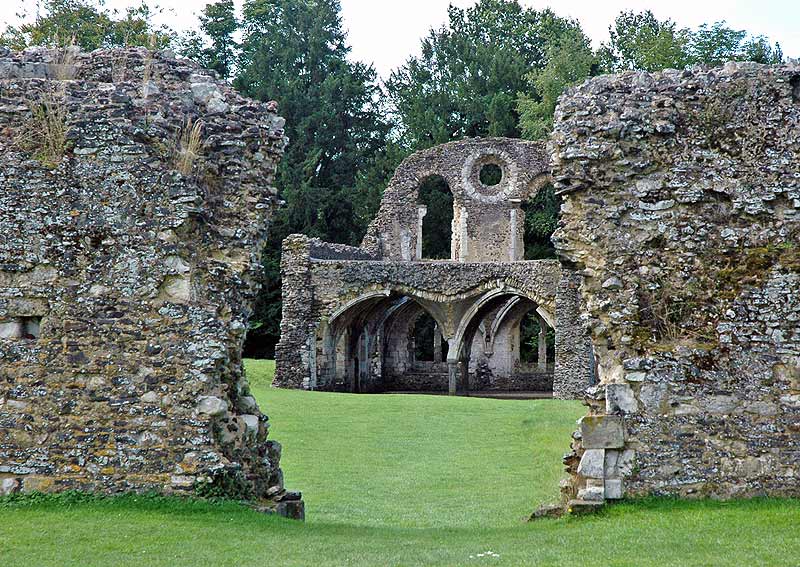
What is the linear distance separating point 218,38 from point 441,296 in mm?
21360

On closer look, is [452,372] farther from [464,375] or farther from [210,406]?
[210,406]

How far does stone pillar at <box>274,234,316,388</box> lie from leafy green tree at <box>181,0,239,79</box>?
57.2ft

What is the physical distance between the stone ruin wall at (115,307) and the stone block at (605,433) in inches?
111

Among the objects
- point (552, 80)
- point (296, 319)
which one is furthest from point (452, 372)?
point (552, 80)

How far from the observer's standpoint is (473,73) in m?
46.2

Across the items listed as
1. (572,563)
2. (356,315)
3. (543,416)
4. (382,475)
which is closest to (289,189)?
(356,315)

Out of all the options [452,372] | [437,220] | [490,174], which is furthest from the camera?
[437,220]

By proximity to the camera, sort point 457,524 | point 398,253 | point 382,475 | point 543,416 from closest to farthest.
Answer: point 457,524 < point 382,475 < point 543,416 < point 398,253

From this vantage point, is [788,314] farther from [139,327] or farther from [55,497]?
[55,497]

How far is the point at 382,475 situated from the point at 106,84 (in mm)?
6562

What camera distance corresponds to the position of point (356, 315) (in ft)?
107

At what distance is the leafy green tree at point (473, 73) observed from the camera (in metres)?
44.7

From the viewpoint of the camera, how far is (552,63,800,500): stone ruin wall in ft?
31.3

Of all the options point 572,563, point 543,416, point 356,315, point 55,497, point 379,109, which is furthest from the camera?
point 379,109
